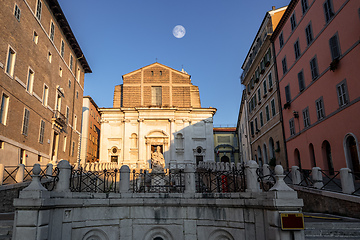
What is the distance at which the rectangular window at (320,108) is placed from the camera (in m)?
19.7

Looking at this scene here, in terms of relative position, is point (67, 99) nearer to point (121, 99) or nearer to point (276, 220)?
point (121, 99)

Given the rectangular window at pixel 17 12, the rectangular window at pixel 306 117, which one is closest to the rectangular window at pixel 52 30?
the rectangular window at pixel 17 12

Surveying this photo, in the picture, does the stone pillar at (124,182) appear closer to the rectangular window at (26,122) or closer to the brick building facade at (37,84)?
the brick building facade at (37,84)

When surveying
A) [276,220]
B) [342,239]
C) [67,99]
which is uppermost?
[67,99]

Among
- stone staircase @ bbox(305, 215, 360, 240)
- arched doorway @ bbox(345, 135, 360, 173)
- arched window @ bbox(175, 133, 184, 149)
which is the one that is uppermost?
arched window @ bbox(175, 133, 184, 149)

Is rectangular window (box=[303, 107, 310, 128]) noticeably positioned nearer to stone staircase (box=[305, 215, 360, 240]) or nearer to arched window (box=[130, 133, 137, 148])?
stone staircase (box=[305, 215, 360, 240])

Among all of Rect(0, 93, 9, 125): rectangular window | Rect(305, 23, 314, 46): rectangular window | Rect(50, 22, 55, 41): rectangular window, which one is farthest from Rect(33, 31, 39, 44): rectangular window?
Rect(305, 23, 314, 46): rectangular window

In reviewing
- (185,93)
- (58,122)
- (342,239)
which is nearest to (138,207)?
(342,239)

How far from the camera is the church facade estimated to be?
41.3 m

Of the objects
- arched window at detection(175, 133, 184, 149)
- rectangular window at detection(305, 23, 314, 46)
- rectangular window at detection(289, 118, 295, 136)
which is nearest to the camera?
rectangular window at detection(305, 23, 314, 46)

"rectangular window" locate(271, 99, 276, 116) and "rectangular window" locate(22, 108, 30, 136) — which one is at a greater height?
"rectangular window" locate(271, 99, 276, 116)

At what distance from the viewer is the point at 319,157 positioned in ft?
65.9

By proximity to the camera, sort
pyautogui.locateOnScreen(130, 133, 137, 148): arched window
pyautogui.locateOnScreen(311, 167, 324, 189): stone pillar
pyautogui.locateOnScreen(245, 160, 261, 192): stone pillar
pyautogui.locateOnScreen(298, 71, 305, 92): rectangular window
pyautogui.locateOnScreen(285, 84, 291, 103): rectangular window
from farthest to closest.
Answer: pyautogui.locateOnScreen(130, 133, 137, 148): arched window
pyautogui.locateOnScreen(285, 84, 291, 103): rectangular window
pyautogui.locateOnScreen(298, 71, 305, 92): rectangular window
pyautogui.locateOnScreen(311, 167, 324, 189): stone pillar
pyautogui.locateOnScreen(245, 160, 261, 192): stone pillar

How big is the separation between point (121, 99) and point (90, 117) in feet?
28.3
